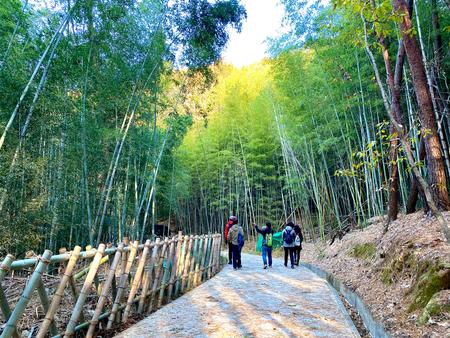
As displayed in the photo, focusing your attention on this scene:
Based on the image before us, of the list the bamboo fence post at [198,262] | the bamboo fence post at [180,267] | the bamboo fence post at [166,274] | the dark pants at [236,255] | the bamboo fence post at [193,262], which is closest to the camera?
the bamboo fence post at [166,274]

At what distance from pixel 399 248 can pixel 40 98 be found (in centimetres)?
609

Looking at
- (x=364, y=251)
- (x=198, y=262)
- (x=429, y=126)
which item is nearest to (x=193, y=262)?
(x=198, y=262)

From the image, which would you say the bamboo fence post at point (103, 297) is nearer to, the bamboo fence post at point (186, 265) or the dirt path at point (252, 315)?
the dirt path at point (252, 315)

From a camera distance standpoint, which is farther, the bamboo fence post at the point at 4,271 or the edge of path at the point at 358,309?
the edge of path at the point at 358,309

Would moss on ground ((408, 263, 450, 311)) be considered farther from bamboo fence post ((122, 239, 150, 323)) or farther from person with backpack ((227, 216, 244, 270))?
person with backpack ((227, 216, 244, 270))

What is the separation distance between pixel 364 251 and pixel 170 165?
909cm

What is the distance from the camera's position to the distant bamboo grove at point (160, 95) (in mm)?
5008

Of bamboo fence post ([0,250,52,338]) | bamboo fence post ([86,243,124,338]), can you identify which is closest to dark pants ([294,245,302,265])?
bamboo fence post ([86,243,124,338])

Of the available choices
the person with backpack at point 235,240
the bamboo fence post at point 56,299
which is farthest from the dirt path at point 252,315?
the person with backpack at point 235,240

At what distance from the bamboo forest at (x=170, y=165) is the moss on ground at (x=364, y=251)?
5 centimetres

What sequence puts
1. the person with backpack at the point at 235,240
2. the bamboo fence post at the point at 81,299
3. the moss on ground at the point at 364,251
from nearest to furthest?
the bamboo fence post at the point at 81,299 < the moss on ground at the point at 364,251 < the person with backpack at the point at 235,240

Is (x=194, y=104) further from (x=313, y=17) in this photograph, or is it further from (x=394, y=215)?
(x=394, y=215)

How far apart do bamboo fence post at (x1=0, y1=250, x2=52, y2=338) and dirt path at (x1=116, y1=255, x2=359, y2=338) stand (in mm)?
1039

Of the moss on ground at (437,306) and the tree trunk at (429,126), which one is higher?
the tree trunk at (429,126)
